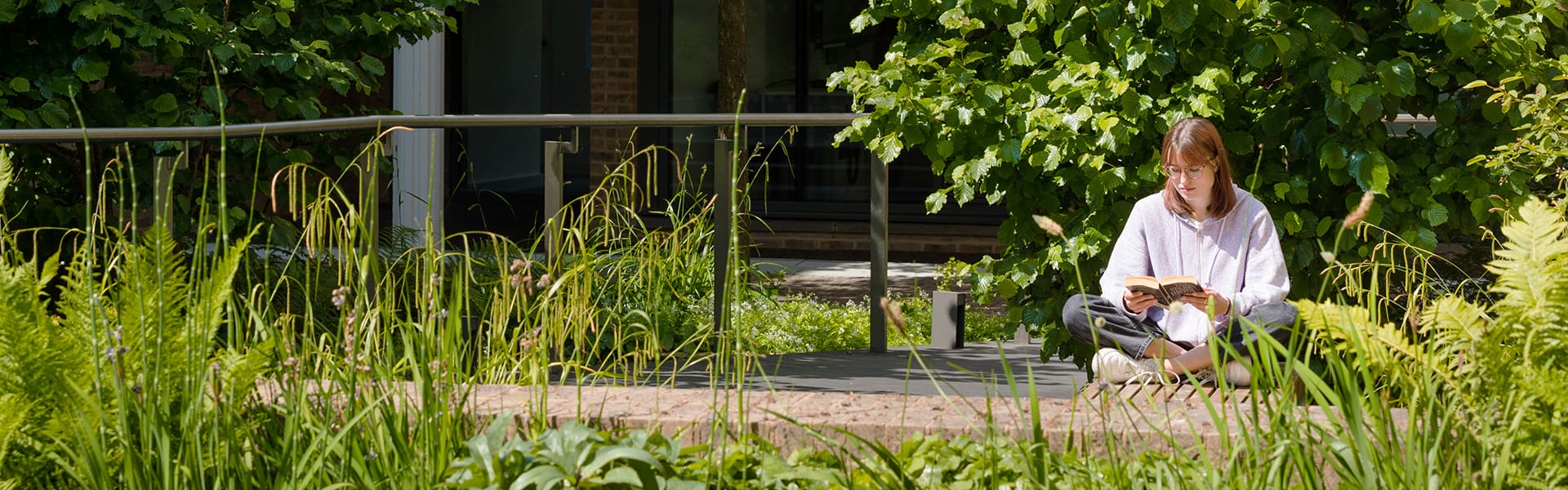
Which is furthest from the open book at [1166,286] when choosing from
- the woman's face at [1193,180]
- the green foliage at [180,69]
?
the green foliage at [180,69]

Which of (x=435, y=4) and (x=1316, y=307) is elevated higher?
(x=435, y=4)

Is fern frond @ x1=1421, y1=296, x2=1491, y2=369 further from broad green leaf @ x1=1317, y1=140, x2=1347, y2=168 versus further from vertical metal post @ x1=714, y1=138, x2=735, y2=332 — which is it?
vertical metal post @ x1=714, y1=138, x2=735, y2=332

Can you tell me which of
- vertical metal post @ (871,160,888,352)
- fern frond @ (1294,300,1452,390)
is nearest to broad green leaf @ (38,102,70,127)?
vertical metal post @ (871,160,888,352)

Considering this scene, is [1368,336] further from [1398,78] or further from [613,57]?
[613,57]

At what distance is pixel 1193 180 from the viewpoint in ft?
11.7

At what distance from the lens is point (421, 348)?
207 centimetres

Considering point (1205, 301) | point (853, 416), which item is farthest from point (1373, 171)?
point (853, 416)

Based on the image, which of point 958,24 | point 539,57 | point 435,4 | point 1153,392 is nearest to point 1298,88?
point 958,24

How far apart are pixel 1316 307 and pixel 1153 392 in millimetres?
909

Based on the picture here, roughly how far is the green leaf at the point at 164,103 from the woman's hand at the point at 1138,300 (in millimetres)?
3483

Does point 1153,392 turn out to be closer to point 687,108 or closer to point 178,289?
point 178,289

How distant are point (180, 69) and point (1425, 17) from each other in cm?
399

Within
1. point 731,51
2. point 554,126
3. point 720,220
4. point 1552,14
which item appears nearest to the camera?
point 1552,14

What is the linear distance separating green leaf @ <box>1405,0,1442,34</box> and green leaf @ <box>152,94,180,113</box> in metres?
3.88
